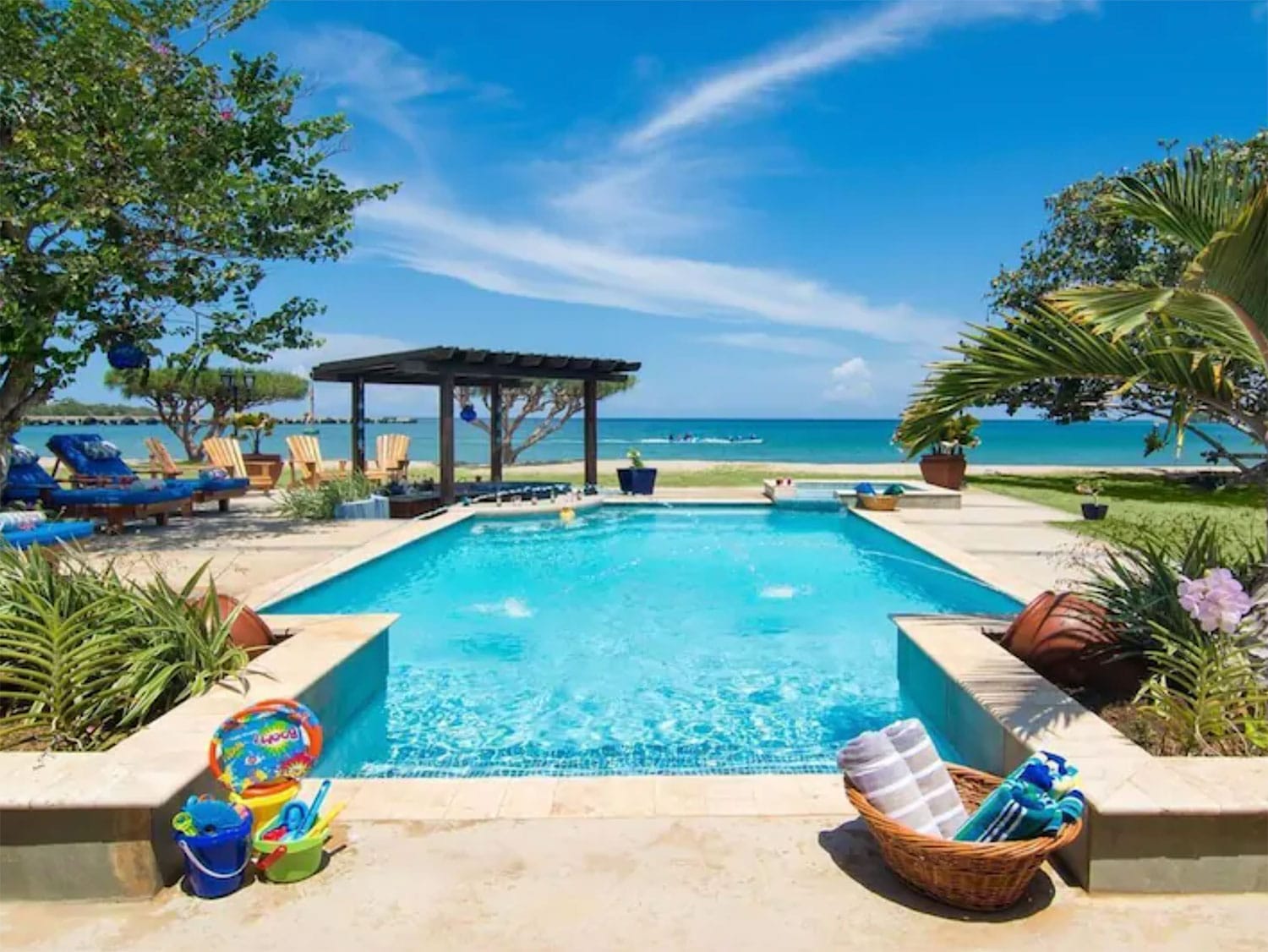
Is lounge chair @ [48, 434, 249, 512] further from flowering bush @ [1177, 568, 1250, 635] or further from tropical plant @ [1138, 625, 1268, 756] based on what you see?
flowering bush @ [1177, 568, 1250, 635]

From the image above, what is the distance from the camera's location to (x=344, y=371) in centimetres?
1599

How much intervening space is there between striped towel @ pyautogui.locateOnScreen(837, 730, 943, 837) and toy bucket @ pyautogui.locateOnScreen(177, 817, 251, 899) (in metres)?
2.08

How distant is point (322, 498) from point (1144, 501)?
1567 cm

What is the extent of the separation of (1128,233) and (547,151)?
44.7 feet

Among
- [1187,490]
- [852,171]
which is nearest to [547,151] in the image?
[852,171]

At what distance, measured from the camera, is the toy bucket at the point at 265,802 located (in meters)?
3.01

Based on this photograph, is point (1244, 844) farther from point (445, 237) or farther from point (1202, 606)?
point (445, 237)

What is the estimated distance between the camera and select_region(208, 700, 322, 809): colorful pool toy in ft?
10.1

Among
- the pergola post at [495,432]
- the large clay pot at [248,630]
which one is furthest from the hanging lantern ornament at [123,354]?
the pergola post at [495,432]

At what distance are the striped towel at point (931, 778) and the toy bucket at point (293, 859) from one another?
6.82 feet

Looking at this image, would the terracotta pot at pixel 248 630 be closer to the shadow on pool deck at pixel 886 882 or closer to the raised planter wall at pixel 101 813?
the raised planter wall at pixel 101 813

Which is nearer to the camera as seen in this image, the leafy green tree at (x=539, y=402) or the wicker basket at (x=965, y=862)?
the wicker basket at (x=965, y=862)

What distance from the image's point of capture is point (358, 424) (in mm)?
17688

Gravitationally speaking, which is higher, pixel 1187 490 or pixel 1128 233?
pixel 1128 233
